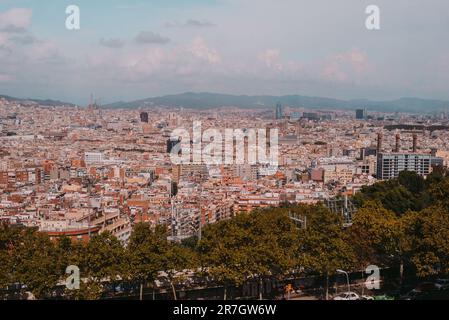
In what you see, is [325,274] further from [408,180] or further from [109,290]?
[408,180]

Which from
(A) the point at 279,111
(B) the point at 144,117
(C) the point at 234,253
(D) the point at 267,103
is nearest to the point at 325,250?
(C) the point at 234,253

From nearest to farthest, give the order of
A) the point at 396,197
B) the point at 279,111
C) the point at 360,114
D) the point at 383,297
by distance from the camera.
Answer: the point at 383,297
the point at 396,197
the point at 279,111
the point at 360,114

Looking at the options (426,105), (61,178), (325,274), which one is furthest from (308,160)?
(325,274)

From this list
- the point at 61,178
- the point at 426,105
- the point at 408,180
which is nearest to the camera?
the point at 408,180

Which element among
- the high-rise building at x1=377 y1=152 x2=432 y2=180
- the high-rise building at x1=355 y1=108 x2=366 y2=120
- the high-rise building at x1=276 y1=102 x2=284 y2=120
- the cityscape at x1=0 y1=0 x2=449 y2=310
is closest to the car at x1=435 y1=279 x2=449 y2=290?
the cityscape at x1=0 y1=0 x2=449 y2=310

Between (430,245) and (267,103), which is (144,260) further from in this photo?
(267,103)

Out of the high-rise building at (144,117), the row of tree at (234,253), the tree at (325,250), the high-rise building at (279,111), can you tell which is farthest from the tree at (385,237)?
the high-rise building at (144,117)

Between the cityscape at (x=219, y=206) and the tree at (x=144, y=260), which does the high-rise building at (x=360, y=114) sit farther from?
the tree at (x=144, y=260)
